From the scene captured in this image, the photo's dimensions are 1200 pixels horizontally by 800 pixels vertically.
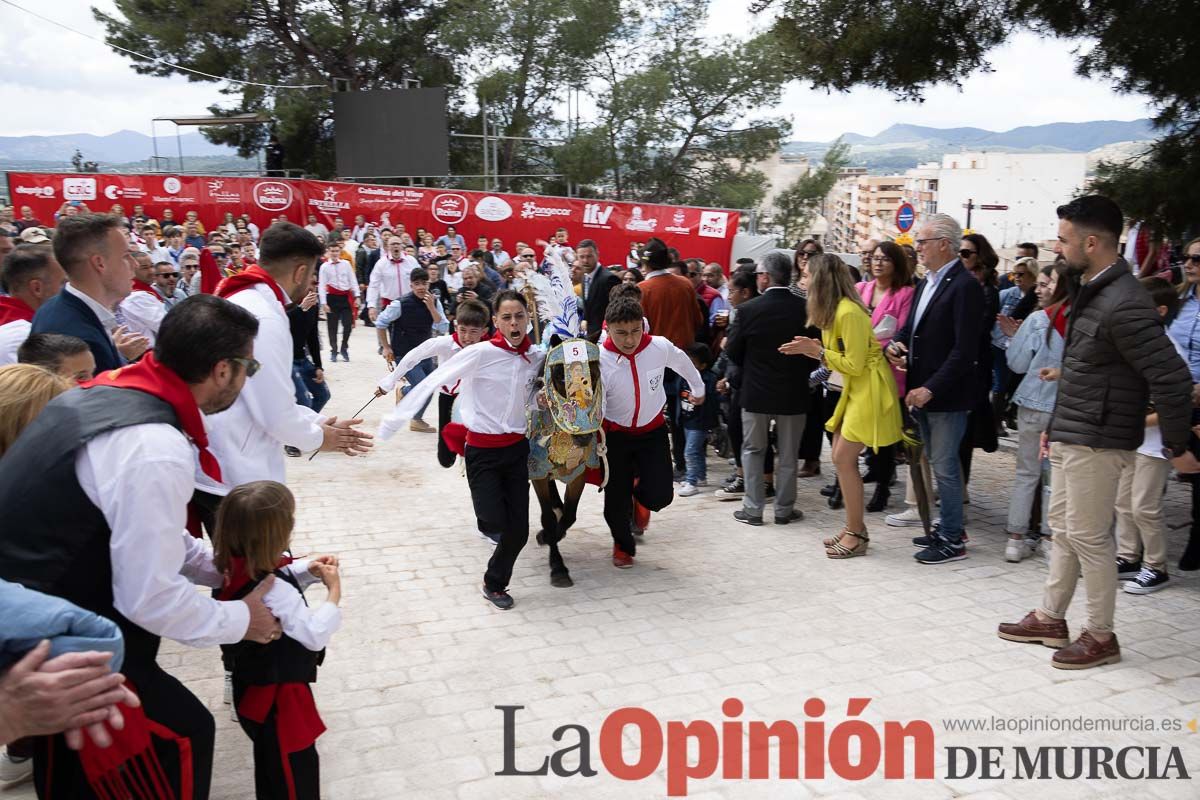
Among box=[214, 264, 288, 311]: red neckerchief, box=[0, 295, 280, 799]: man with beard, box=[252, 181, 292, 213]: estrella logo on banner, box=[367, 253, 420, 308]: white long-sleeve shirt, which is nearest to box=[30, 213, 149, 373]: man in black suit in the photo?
box=[214, 264, 288, 311]: red neckerchief

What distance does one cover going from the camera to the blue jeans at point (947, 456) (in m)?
5.86

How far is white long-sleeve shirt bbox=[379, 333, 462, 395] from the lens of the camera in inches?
229

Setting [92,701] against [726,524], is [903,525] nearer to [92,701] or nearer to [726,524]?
[726,524]

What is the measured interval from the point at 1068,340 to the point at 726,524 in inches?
123

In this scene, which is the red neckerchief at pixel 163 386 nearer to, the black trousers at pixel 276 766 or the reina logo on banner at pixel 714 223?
the black trousers at pixel 276 766

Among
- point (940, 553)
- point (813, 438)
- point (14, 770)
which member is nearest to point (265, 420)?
point (14, 770)

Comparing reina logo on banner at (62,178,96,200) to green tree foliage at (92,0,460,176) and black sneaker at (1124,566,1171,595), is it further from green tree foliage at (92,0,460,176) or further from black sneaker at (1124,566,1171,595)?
black sneaker at (1124,566,1171,595)

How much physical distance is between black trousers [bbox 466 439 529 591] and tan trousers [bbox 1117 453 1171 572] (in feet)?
11.9

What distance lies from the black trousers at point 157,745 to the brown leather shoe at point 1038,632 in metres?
3.93

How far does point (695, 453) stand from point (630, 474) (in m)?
1.98

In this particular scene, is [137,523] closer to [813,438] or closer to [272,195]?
[813,438]

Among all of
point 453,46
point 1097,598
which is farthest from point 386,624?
point 453,46

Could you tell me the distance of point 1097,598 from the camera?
14.5 feet

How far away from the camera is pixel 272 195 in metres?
22.1
